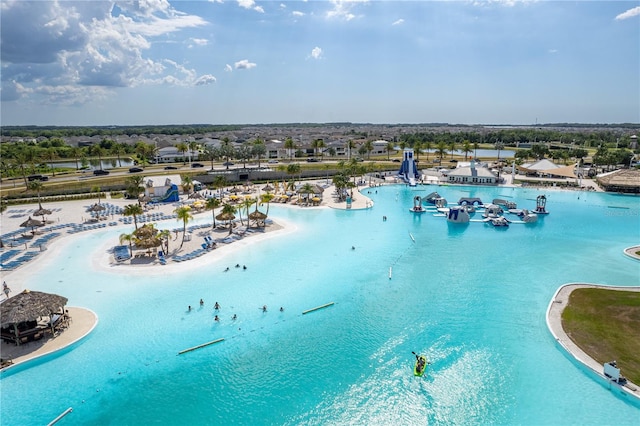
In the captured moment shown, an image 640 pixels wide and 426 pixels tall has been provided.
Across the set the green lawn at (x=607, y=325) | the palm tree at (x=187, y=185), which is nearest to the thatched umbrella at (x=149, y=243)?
the palm tree at (x=187, y=185)

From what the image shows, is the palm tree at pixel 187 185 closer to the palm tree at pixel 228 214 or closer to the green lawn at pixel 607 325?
the palm tree at pixel 228 214

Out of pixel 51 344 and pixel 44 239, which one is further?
pixel 44 239

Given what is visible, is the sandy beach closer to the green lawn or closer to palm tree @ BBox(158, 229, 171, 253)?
palm tree @ BBox(158, 229, 171, 253)

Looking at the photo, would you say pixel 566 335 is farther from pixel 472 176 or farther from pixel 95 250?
pixel 472 176

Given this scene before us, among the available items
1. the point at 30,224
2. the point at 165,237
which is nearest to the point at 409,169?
the point at 165,237

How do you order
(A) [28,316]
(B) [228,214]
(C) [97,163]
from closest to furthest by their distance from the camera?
(A) [28,316] → (B) [228,214] → (C) [97,163]

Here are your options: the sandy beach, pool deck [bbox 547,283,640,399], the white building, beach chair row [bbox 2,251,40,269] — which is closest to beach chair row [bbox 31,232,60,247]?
the sandy beach
